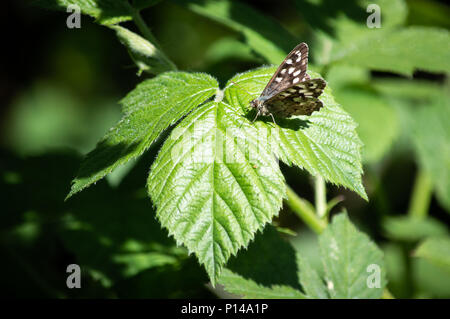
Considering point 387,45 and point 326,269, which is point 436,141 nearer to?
point 387,45

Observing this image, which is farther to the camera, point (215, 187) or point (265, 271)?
point (265, 271)

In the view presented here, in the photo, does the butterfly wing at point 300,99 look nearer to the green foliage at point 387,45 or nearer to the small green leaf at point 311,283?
the small green leaf at point 311,283

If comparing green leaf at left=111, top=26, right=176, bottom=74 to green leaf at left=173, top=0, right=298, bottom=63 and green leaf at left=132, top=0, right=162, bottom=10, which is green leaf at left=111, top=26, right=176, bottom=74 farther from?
green leaf at left=173, top=0, right=298, bottom=63

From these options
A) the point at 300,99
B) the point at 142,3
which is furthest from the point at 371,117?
the point at 142,3

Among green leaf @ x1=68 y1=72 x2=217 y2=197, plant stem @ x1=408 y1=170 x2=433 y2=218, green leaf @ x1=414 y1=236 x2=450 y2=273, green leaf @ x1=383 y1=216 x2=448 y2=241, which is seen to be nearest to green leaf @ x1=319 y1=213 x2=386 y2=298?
green leaf @ x1=414 y1=236 x2=450 y2=273

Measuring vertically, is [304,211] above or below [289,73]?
below

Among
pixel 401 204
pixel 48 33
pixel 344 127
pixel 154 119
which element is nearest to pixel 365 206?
pixel 401 204

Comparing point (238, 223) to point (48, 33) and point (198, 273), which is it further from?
point (48, 33)
